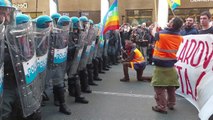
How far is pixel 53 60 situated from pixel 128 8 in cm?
1988

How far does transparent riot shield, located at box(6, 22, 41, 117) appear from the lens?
3.41m

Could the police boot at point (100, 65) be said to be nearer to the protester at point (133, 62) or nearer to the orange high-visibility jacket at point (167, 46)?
the protester at point (133, 62)

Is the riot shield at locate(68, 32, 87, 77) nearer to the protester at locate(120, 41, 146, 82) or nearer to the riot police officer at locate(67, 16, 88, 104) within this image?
the riot police officer at locate(67, 16, 88, 104)

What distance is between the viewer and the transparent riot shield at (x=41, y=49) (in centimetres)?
444

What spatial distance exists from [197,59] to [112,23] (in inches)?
157

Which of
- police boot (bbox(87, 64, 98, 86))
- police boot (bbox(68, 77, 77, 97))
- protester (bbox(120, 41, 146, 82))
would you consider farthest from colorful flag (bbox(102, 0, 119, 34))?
police boot (bbox(68, 77, 77, 97))

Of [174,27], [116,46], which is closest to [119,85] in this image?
[174,27]

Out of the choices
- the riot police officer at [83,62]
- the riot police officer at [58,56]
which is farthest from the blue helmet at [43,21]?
the riot police officer at [83,62]

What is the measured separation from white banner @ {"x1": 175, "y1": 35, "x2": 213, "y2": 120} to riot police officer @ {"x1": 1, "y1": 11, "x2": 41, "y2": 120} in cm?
269

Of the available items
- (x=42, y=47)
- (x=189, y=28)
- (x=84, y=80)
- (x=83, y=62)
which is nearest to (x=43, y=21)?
(x=42, y=47)

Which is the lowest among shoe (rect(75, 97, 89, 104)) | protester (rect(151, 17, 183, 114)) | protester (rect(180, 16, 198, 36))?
shoe (rect(75, 97, 89, 104))

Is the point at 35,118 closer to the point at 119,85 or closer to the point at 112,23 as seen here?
the point at 119,85

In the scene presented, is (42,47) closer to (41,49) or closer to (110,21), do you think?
(41,49)

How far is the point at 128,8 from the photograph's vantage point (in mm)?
24375
